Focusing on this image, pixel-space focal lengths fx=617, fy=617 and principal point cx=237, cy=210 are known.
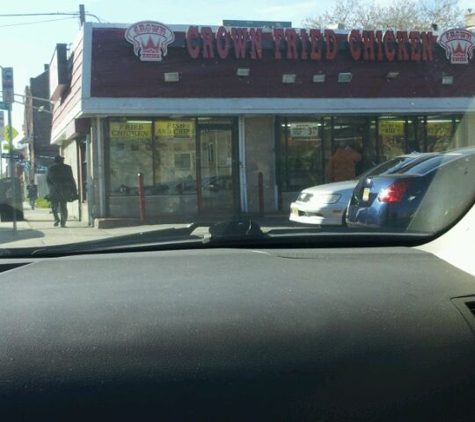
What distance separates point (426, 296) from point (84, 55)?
10.1 feet

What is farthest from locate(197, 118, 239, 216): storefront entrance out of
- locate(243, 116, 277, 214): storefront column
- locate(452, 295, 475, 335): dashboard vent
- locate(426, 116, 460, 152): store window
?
locate(452, 295, 475, 335): dashboard vent

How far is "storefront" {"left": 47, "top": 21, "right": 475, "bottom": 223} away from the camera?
3859 mm

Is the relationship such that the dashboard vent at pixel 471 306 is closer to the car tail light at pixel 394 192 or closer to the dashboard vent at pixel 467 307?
the dashboard vent at pixel 467 307

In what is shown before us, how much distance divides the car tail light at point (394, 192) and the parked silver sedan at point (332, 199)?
0.18 m

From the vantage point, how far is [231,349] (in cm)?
189

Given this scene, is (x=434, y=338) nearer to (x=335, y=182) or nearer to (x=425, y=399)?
(x=425, y=399)

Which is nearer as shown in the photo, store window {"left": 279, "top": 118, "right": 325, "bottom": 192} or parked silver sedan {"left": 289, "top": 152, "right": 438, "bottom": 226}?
parked silver sedan {"left": 289, "top": 152, "right": 438, "bottom": 226}

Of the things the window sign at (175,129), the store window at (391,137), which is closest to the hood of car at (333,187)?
the store window at (391,137)

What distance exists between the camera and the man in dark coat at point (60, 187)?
394 centimetres

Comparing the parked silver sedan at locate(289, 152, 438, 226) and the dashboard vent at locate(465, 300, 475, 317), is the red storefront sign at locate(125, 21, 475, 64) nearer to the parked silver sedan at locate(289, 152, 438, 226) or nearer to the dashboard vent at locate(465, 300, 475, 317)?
the parked silver sedan at locate(289, 152, 438, 226)

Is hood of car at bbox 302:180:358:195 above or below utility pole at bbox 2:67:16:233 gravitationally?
below

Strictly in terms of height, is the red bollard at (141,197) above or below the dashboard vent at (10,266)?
above

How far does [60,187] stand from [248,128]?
1.51 m

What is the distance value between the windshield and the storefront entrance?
0.02 meters
